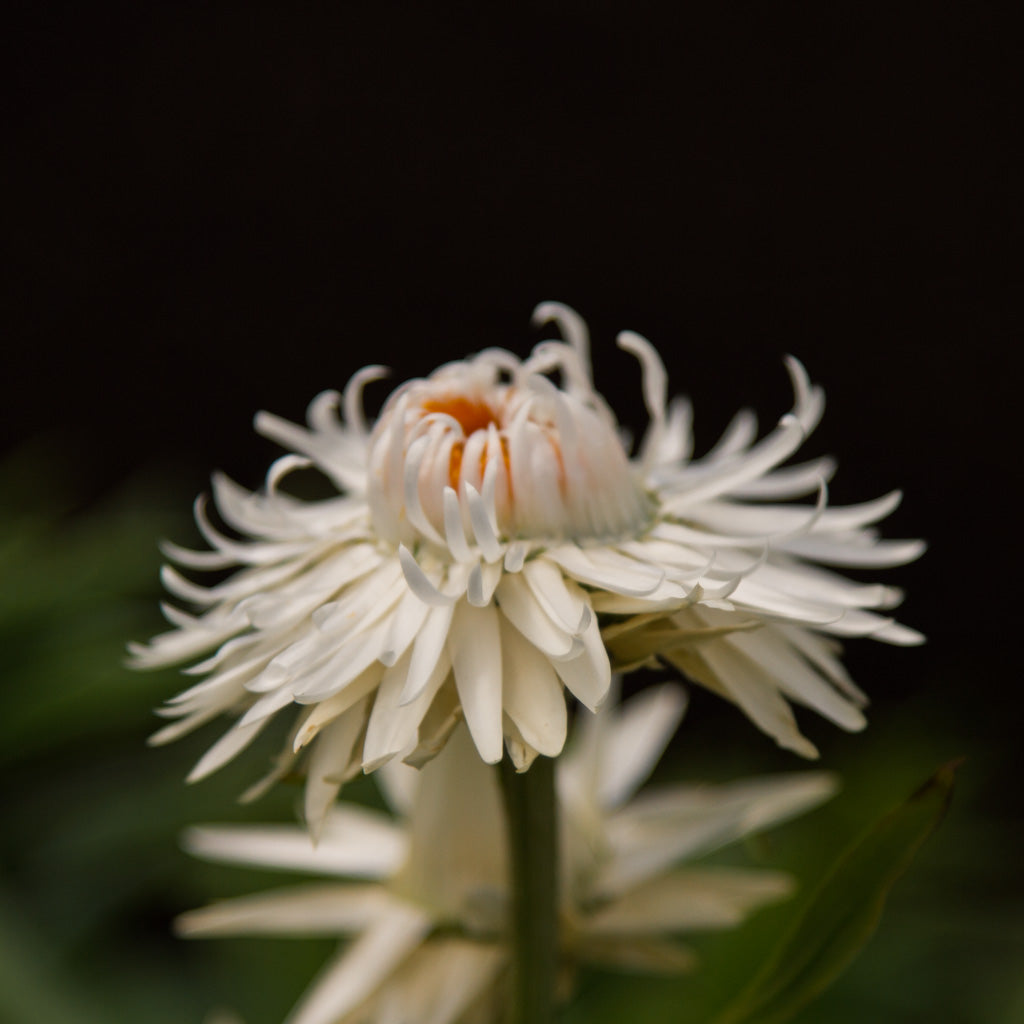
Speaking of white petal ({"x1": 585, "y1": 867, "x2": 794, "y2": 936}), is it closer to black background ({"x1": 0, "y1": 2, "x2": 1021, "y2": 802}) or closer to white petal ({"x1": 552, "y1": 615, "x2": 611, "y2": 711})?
white petal ({"x1": 552, "y1": 615, "x2": 611, "y2": 711})

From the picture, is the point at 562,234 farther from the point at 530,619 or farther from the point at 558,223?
the point at 530,619

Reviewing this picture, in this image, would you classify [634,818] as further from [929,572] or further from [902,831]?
[929,572]

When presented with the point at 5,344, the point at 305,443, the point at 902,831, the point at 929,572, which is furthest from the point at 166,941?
the point at 929,572

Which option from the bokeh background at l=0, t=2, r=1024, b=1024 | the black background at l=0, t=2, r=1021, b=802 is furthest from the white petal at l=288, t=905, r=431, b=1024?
the black background at l=0, t=2, r=1021, b=802

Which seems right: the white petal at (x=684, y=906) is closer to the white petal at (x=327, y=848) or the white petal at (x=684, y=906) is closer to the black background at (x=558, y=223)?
the white petal at (x=327, y=848)

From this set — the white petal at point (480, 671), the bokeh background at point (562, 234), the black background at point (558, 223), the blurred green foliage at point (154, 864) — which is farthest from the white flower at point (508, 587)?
the black background at point (558, 223)

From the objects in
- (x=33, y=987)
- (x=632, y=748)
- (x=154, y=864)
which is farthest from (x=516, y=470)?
(x=154, y=864)
